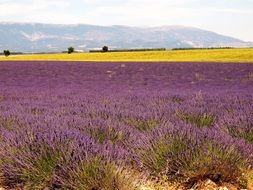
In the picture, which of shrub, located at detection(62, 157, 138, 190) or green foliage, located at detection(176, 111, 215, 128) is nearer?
shrub, located at detection(62, 157, 138, 190)

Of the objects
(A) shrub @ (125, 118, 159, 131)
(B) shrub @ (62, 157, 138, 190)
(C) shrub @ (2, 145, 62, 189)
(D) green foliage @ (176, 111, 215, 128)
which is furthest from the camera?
(D) green foliage @ (176, 111, 215, 128)

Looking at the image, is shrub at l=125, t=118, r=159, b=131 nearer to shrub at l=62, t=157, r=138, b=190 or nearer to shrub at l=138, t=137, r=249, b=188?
shrub at l=138, t=137, r=249, b=188

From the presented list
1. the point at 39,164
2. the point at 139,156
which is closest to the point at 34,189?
the point at 39,164

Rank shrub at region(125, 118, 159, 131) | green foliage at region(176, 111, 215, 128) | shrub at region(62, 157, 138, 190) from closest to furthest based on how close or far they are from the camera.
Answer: shrub at region(62, 157, 138, 190) < shrub at region(125, 118, 159, 131) < green foliage at region(176, 111, 215, 128)

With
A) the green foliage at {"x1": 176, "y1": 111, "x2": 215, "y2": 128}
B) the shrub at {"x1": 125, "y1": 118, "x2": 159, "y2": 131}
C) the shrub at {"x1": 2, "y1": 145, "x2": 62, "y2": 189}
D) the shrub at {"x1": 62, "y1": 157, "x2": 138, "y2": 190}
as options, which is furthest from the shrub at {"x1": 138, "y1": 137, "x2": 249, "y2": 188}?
the green foliage at {"x1": 176, "y1": 111, "x2": 215, "y2": 128}

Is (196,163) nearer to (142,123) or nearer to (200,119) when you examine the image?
(142,123)

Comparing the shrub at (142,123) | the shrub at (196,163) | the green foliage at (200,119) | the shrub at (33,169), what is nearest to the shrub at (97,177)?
the shrub at (33,169)

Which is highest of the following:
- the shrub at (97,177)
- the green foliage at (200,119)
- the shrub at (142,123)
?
the shrub at (97,177)

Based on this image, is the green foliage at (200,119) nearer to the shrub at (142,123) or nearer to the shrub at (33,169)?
the shrub at (142,123)

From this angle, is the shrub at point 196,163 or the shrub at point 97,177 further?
the shrub at point 196,163

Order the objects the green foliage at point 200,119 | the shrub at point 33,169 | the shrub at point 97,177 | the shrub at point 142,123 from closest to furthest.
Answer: the shrub at point 97,177 < the shrub at point 33,169 < the shrub at point 142,123 < the green foliage at point 200,119

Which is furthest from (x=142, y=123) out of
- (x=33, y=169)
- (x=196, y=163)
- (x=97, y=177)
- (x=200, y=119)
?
(x=97, y=177)

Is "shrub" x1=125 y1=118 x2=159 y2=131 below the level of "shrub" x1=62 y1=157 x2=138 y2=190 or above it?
below

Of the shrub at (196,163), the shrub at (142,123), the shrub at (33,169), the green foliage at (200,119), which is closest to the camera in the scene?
the shrub at (33,169)
